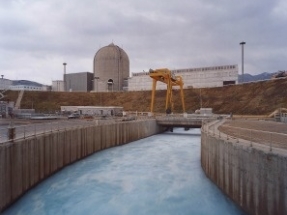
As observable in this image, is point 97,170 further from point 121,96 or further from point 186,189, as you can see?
point 121,96

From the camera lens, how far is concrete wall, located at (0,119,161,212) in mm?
17156

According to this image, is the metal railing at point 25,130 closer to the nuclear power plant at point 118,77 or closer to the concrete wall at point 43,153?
the concrete wall at point 43,153

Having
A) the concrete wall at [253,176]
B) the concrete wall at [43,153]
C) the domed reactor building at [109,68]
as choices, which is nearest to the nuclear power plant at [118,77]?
the domed reactor building at [109,68]

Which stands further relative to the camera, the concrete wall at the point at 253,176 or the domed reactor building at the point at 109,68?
the domed reactor building at the point at 109,68

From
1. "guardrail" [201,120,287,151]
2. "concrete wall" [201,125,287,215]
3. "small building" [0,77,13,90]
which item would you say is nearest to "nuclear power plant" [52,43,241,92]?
"small building" [0,77,13,90]

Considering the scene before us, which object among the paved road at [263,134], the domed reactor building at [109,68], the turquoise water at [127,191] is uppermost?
the domed reactor building at [109,68]

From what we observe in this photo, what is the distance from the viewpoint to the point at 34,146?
2162 centimetres

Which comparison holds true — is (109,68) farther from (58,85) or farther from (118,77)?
(58,85)

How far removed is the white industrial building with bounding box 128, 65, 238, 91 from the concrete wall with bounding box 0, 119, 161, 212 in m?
86.1

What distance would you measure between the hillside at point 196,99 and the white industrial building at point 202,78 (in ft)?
37.5

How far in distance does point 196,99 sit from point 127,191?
90.9 metres

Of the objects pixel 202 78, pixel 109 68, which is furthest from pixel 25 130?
pixel 109 68

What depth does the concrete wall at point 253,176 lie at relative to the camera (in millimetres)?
12758

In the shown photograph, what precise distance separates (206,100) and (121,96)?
35.7 metres
